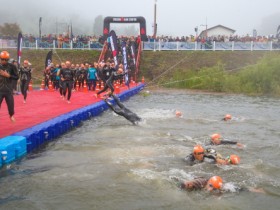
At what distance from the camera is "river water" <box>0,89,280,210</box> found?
699 centimetres

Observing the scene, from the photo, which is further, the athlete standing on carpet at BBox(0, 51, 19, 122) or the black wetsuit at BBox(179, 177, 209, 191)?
the athlete standing on carpet at BBox(0, 51, 19, 122)

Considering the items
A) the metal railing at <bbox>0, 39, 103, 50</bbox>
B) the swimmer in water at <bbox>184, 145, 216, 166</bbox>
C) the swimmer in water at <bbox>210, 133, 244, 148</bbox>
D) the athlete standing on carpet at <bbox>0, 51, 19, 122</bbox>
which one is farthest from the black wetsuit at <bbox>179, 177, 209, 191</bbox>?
the metal railing at <bbox>0, 39, 103, 50</bbox>

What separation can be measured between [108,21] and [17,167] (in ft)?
95.0

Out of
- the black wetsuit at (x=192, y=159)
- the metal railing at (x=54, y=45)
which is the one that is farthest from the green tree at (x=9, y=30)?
the black wetsuit at (x=192, y=159)

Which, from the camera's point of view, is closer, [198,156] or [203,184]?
[203,184]

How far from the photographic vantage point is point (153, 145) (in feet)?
36.6

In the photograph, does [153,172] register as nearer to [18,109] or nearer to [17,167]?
[17,167]

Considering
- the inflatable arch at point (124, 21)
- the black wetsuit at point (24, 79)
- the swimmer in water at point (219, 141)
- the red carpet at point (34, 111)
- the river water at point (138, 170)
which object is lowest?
the river water at point (138, 170)

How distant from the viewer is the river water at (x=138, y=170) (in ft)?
22.9

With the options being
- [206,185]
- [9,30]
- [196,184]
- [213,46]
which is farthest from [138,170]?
[9,30]

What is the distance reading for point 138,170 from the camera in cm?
864

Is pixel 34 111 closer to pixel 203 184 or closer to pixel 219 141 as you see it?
pixel 219 141

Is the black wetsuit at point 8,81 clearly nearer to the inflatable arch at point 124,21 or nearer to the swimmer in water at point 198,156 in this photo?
the swimmer in water at point 198,156

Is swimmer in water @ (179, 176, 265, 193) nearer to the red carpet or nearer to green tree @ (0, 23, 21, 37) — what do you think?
the red carpet
